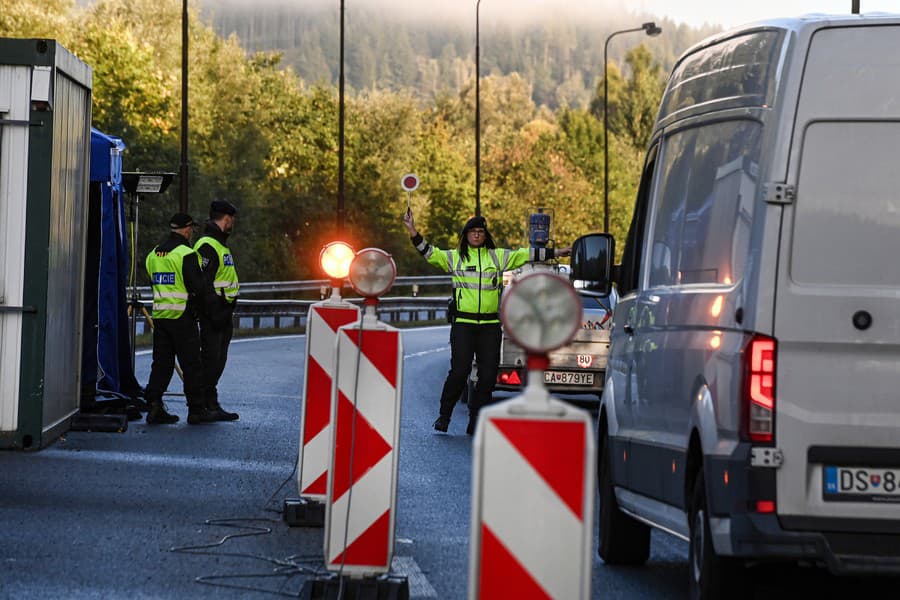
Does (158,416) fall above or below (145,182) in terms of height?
below

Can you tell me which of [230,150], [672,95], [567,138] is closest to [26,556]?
[672,95]

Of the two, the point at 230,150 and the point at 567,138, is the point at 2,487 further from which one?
the point at 567,138

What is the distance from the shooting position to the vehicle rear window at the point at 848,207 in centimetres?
660

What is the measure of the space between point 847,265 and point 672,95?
78.4 inches

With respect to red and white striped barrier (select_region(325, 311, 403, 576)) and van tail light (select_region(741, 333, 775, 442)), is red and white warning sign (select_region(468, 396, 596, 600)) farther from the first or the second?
red and white striped barrier (select_region(325, 311, 403, 576))

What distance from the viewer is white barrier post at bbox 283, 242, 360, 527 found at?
9.88m

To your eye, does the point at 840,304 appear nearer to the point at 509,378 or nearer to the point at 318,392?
the point at 318,392

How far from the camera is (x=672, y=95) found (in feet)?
27.5

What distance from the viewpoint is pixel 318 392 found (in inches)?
396

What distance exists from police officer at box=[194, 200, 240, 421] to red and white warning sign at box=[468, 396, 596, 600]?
1185 cm

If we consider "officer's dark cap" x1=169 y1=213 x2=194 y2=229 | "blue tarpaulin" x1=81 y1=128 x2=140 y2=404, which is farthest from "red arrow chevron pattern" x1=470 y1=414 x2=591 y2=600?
"officer's dark cap" x1=169 y1=213 x2=194 y2=229

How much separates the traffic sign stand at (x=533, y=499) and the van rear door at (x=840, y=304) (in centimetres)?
171

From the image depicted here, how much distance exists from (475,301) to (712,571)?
31.1ft

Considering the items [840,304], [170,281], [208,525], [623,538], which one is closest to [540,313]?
[840,304]
